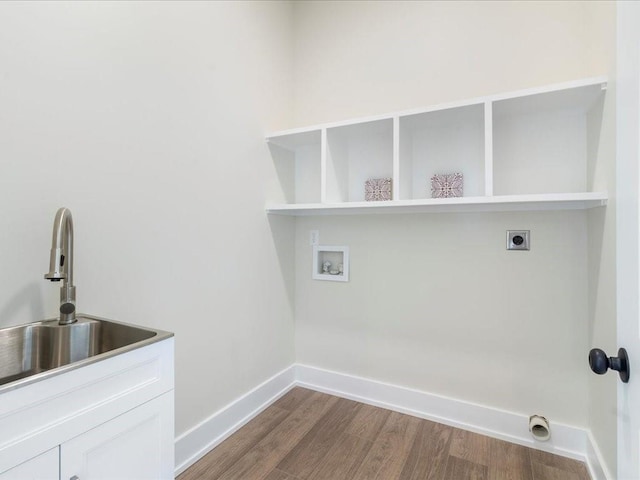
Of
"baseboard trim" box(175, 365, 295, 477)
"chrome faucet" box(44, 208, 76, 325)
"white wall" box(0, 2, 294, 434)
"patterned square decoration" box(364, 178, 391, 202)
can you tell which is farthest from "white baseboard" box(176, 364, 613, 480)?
"patterned square decoration" box(364, 178, 391, 202)

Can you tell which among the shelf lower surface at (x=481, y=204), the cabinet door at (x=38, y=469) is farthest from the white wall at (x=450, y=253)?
the cabinet door at (x=38, y=469)

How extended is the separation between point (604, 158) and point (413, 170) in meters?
0.92

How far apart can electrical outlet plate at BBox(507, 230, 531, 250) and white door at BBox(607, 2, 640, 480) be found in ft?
3.12

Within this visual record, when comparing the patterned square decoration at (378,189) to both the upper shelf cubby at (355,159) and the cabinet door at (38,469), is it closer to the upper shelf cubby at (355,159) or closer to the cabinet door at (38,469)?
the upper shelf cubby at (355,159)

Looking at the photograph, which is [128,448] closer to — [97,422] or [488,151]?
[97,422]

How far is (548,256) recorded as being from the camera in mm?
1727

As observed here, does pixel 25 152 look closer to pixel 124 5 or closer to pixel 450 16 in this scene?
pixel 124 5

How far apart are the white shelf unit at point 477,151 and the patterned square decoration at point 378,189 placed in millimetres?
67

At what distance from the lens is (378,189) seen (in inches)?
83.0

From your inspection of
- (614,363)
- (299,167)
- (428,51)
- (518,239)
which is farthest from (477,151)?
(614,363)

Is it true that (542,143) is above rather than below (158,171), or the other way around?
above

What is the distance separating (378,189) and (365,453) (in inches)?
59.7

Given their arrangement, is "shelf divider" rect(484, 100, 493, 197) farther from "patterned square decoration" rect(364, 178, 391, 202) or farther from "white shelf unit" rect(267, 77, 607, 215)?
"patterned square decoration" rect(364, 178, 391, 202)

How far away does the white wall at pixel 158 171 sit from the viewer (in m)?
1.08
